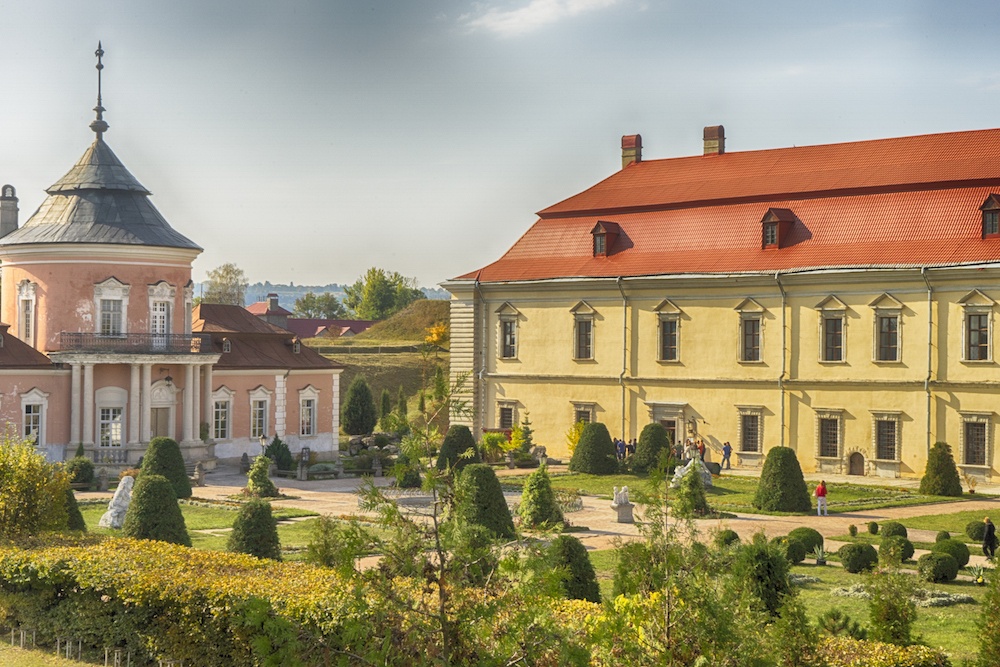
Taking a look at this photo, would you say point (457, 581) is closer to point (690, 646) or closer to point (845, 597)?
point (690, 646)

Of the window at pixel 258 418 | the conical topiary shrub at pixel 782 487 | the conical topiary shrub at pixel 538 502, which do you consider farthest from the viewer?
the window at pixel 258 418

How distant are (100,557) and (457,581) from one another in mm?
8450

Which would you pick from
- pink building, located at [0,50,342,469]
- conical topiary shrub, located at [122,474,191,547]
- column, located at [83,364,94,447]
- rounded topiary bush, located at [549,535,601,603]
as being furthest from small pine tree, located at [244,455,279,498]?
rounded topiary bush, located at [549,535,601,603]

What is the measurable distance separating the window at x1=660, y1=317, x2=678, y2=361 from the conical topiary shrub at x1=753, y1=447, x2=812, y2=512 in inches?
476

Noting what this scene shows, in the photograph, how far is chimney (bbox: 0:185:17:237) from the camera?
50.6m

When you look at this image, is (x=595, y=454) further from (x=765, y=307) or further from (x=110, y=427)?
(x=110, y=427)

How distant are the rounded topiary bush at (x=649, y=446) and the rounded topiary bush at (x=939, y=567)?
1750 centimetres

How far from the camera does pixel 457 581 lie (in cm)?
1029

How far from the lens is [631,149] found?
5169 centimetres

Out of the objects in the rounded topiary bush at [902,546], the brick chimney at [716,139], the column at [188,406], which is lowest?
the rounded topiary bush at [902,546]

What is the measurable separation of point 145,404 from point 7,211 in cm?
1349

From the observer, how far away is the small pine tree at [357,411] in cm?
5900

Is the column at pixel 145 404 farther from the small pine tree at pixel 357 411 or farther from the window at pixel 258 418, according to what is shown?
the small pine tree at pixel 357 411

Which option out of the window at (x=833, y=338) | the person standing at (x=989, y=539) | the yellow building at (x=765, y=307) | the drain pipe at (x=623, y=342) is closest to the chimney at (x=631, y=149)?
the yellow building at (x=765, y=307)
